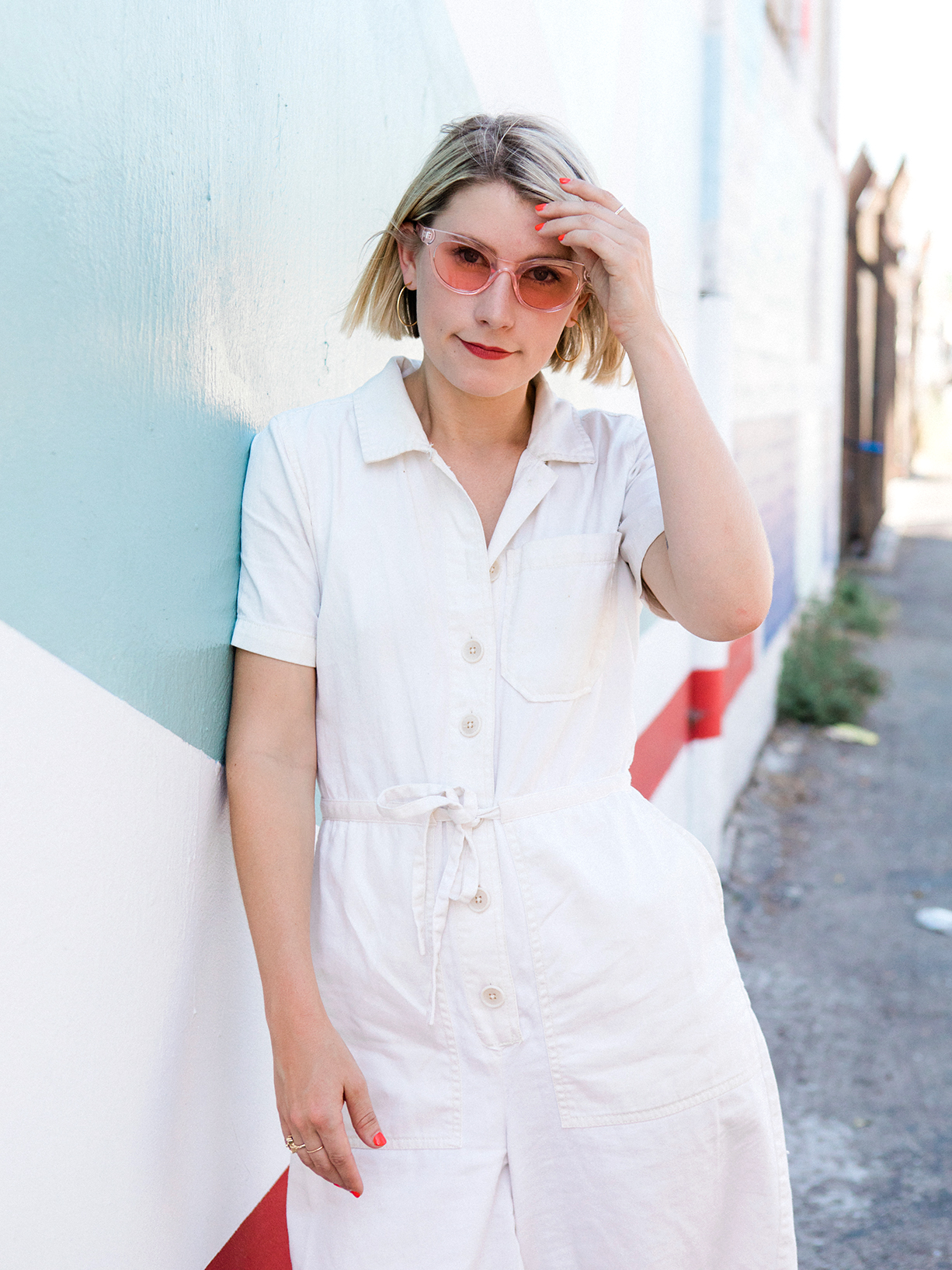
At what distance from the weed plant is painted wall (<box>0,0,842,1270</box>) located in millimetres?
5118

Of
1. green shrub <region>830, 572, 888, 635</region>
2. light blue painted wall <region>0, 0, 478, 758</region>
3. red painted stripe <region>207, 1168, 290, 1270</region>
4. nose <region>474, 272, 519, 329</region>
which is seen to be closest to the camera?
light blue painted wall <region>0, 0, 478, 758</region>

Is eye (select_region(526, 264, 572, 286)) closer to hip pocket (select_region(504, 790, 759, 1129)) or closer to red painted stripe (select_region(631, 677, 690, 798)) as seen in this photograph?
hip pocket (select_region(504, 790, 759, 1129))

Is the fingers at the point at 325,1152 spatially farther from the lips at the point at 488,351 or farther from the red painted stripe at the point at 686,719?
the red painted stripe at the point at 686,719

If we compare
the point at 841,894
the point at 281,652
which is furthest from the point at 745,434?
the point at 281,652

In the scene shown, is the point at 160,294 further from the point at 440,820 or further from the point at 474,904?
the point at 474,904

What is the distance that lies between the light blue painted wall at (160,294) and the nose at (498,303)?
29cm

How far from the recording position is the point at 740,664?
528 cm

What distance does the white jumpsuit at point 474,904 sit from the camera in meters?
1.47

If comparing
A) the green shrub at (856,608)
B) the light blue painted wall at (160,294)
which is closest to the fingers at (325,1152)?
the light blue painted wall at (160,294)

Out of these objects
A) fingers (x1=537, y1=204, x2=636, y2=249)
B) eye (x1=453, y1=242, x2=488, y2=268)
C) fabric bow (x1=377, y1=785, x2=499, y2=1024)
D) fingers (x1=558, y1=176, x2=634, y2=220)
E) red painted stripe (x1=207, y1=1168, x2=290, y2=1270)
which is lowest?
red painted stripe (x1=207, y1=1168, x2=290, y2=1270)

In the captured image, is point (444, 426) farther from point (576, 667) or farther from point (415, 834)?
point (415, 834)

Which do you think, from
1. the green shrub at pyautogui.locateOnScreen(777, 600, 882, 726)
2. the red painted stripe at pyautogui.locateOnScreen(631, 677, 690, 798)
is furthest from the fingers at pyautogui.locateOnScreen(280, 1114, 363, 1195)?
the green shrub at pyautogui.locateOnScreen(777, 600, 882, 726)

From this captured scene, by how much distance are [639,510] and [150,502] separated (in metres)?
0.66

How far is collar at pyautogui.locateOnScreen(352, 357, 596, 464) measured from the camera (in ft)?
5.00
